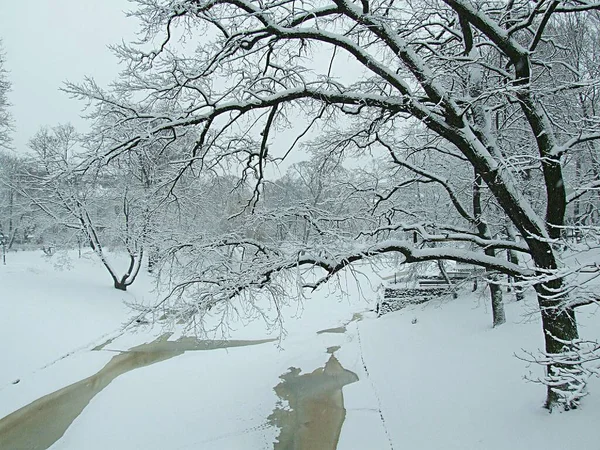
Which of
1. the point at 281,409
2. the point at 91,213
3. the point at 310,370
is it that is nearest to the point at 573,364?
the point at 281,409

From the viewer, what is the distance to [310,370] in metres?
11.6

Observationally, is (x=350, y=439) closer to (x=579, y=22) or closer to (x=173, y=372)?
(x=173, y=372)

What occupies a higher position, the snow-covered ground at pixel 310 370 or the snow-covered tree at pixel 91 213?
the snow-covered tree at pixel 91 213

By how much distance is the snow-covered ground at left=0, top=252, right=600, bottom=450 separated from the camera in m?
6.49

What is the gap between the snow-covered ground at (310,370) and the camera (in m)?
6.49

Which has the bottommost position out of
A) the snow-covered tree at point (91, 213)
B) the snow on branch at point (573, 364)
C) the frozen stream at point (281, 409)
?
the frozen stream at point (281, 409)

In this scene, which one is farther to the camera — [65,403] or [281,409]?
[65,403]

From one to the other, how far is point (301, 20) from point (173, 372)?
32.7 feet

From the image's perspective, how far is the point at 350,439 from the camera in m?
7.37

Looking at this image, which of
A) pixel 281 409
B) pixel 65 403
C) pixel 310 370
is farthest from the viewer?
pixel 310 370

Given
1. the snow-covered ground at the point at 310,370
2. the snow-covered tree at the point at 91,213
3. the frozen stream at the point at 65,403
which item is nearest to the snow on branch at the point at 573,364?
the snow-covered ground at the point at 310,370

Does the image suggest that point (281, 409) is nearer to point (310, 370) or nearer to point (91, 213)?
point (310, 370)

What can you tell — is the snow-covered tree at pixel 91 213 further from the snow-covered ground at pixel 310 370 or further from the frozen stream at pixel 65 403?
the frozen stream at pixel 65 403

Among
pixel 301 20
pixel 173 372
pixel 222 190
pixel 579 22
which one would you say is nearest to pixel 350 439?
pixel 222 190
